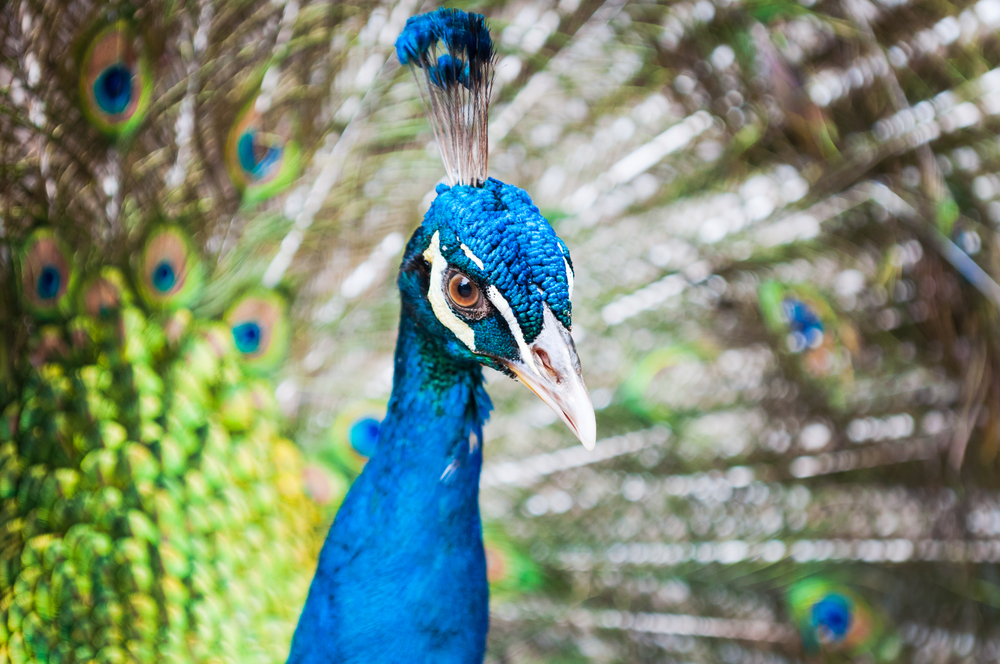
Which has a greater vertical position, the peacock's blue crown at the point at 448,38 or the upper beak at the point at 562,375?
the peacock's blue crown at the point at 448,38

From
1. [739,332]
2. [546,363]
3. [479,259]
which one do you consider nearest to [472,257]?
[479,259]

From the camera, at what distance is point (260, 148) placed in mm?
1088

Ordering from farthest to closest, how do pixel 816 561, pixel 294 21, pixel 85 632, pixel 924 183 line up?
1. pixel 816 561
2. pixel 924 183
3. pixel 294 21
4. pixel 85 632

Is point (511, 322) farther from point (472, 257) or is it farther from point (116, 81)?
point (116, 81)

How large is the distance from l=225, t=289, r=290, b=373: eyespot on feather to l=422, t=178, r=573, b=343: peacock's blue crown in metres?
0.63

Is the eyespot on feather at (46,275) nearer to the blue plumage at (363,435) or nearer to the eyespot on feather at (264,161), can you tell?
the eyespot on feather at (264,161)

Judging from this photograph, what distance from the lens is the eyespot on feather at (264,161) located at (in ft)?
3.53

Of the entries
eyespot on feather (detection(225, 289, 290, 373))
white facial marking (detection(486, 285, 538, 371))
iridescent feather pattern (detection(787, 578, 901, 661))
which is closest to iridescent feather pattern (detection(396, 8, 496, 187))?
white facial marking (detection(486, 285, 538, 371))

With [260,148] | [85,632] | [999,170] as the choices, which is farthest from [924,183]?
[85,632]

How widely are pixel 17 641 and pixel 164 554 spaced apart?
0.19 metres

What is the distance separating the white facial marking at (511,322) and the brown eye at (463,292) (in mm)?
19

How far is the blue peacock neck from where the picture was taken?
0.69 m

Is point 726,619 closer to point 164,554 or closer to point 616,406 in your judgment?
point 616,406

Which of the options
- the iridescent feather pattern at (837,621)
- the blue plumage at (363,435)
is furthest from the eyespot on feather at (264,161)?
the iridescent feather pattern at (837,621)
